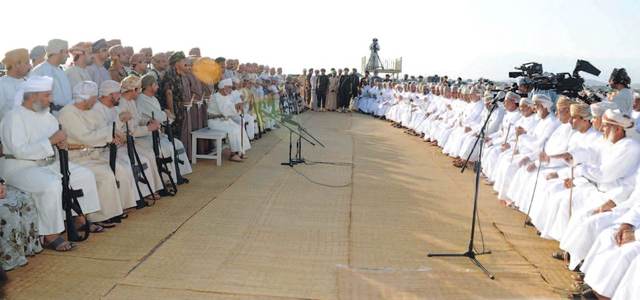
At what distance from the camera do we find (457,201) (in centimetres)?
713

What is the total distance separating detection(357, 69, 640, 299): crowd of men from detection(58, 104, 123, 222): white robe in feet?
12.0

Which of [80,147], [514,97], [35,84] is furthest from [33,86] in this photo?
[514,97]

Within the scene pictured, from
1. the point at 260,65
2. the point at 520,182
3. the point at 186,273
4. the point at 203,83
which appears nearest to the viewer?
the point at 186,273

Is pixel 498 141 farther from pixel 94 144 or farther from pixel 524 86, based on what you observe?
pixel 94 144

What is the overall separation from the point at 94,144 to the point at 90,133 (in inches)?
5.7

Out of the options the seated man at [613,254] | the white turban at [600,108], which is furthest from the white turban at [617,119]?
the seated man at [613,254]

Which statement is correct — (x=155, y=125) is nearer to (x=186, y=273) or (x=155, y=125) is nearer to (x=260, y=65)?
(x=186, y=273)

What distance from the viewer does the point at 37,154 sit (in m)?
4.69

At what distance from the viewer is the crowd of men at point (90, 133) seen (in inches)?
181

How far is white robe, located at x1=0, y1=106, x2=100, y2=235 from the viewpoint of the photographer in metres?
4.58


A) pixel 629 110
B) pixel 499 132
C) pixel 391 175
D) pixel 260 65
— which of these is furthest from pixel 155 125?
pixel 260 65

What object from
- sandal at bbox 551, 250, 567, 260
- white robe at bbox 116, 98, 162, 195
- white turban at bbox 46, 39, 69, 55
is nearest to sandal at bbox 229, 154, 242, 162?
white robe at bbox 116, 98, 162, 195

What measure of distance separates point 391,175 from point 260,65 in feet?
26.6

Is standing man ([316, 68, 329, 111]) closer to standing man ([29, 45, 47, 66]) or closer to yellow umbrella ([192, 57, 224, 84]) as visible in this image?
yellow umbrella ([192, 57, 224, 84])
